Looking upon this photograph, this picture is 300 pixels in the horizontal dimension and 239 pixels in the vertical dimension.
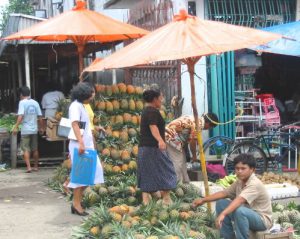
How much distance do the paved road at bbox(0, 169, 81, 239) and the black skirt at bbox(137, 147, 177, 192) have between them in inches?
39.5

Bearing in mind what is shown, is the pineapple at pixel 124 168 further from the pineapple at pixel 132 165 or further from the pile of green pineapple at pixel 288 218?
the pile of green pineapple at pixel 288 218

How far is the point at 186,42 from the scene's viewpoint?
532 centimetres

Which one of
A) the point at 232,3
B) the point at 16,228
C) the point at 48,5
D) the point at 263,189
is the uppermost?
the point at 48,5

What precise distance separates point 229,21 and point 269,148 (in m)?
2.67

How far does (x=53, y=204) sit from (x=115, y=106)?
7.30 ft

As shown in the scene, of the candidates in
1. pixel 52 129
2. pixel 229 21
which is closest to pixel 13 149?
pixel 52 129

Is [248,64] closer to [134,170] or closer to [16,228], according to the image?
[134,170]

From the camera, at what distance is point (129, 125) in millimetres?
9312

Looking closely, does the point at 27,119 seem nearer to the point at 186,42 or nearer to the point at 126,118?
the point at 126,118

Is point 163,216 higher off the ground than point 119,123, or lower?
lower

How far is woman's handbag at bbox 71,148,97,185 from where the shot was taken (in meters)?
6.79

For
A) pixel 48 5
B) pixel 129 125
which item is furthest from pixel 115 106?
pixel 48 5

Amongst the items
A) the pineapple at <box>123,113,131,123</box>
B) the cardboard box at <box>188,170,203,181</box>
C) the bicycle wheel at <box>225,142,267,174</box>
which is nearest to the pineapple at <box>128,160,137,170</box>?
the pineapple at <box>123,113,131,123</box>

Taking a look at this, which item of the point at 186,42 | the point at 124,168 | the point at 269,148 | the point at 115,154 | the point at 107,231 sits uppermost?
the point at 186,42
